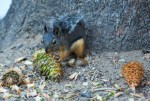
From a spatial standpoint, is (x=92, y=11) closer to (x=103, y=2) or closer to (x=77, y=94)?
(x=103, y=2)

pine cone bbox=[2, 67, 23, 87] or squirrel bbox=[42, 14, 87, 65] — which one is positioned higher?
squirrel bbox=[42, 14, 87, 65]

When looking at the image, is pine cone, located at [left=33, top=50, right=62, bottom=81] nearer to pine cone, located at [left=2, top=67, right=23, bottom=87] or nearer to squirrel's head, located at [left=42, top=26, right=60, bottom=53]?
squirrel's head, located at [left=42, top=26, right=60, bottom=53]

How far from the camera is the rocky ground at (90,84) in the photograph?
3.38m

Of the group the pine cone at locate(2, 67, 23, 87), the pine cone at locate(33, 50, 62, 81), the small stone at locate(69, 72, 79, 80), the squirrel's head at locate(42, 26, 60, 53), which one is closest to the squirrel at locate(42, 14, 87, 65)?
the squirrel's head at locate(42, 26, 60, 53)

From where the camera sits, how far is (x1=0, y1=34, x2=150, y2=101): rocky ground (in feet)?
11.1

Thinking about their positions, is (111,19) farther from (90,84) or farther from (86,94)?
(86,94)

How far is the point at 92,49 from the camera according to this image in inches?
165

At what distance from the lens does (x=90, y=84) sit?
11.7 ft

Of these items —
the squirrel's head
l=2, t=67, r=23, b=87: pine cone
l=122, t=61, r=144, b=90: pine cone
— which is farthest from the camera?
the squirrel's head

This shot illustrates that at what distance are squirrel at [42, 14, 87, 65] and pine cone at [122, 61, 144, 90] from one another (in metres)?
0.64

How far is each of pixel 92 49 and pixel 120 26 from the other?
39 cm

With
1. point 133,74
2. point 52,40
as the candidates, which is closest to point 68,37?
point 52,40

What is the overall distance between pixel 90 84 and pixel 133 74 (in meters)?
0.42

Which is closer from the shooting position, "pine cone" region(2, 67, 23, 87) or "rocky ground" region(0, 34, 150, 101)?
"rocky ground" region(0, 34, 150, 101)
